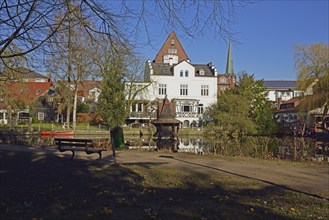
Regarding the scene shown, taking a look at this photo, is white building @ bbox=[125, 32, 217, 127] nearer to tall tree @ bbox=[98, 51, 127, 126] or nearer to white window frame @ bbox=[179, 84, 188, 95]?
white window frame @ bbox=[179, 84, 188, 95]

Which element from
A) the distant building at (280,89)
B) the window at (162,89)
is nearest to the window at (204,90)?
the window at (162,89)

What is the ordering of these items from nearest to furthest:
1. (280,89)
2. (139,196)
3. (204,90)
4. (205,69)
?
(139,196) < (204,90) < (205,69) < (280,89)

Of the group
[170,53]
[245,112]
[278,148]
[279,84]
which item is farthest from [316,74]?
[279,84]

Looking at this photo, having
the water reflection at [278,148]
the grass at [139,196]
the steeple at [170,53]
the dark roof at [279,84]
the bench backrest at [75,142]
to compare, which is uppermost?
the steeple at [170,53]

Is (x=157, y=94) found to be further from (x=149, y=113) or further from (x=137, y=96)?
(x=137, y=96)

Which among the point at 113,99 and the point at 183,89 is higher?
the point at 183,89

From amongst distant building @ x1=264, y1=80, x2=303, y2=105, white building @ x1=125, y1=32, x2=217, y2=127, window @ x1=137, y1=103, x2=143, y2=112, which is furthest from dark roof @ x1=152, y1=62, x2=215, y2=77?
distant building @ x1=264, y1=80, x2=303, y2=105

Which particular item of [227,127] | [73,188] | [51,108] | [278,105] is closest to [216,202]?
[73,188]

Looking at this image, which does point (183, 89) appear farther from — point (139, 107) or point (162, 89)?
point (139, 107)

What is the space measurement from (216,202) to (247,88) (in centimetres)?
3751

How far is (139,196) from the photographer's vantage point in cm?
750

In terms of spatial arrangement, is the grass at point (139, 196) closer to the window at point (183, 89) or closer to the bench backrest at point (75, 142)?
the bench backrest at point (75, 142)

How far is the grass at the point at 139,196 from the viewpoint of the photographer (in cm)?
618

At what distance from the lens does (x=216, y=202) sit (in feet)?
23.2
